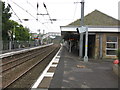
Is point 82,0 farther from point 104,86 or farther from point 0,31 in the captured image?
point 0,31

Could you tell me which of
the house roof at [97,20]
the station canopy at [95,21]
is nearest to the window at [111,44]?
the station canopy at [95,21]

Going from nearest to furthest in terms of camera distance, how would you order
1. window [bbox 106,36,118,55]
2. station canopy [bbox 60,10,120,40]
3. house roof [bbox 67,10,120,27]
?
window [bbox 106,36,118,55] → station canopy [bbox 60,10,120,40] → house roof [bbox 67,10,120,27]

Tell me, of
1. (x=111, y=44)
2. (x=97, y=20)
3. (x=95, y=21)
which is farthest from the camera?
(x=97, y=20)

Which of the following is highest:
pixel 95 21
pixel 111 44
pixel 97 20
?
pixel 97 20

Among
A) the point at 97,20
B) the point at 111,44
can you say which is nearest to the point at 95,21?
the point at 97,20

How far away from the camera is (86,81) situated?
21.6 ft

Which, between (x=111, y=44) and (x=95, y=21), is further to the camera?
(x=95, y=21)

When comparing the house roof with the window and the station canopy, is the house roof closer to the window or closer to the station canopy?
the station canopy

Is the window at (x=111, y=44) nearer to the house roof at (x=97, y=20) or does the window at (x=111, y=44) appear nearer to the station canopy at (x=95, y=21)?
the station canopy at (x=95, y=21)

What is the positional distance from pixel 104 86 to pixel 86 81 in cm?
90

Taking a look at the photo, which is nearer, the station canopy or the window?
the window

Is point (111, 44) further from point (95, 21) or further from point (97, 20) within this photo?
point (97, 20)

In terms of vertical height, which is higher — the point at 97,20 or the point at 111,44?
the point at 97,20

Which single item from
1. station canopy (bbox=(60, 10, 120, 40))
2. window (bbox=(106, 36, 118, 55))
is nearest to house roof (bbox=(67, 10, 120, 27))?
station canopy (bbox=(60, 10, 120, 40))
